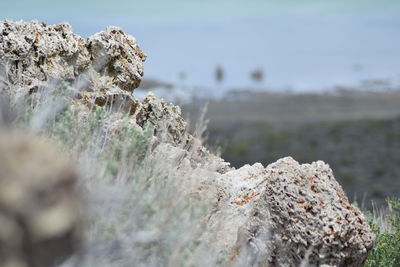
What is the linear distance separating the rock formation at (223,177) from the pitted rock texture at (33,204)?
6.28ft

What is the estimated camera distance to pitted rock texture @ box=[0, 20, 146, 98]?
6767 mm

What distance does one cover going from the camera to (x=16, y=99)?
215 inches

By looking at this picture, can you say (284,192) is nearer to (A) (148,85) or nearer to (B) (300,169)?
(B) (300,169)

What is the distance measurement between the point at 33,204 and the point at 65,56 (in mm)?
4578

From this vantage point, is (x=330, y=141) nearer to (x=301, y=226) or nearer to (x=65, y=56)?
(x=65, y=56)

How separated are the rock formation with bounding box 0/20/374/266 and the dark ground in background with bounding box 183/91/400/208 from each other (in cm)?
2062

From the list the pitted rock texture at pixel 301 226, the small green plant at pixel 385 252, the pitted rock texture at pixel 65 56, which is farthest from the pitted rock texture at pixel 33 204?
the small green plant at pixel 385 252

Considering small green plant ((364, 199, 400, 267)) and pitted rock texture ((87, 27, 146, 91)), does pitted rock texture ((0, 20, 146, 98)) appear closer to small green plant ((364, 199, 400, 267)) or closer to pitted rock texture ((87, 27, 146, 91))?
pitted rock texture ((87, 27, 146, 91))

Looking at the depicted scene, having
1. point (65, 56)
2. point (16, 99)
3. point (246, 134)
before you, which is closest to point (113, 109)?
point (65, 56)

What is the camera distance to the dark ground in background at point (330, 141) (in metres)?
40.4

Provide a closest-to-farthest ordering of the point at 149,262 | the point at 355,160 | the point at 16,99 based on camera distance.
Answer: the point at 149,262, the point at 16,99, the point at 355,160

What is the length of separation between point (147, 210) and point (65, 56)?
3447 mm

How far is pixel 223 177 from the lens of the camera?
6781 millimetres

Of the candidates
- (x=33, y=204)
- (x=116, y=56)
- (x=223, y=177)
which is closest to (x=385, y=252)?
(x=223, y=177)
